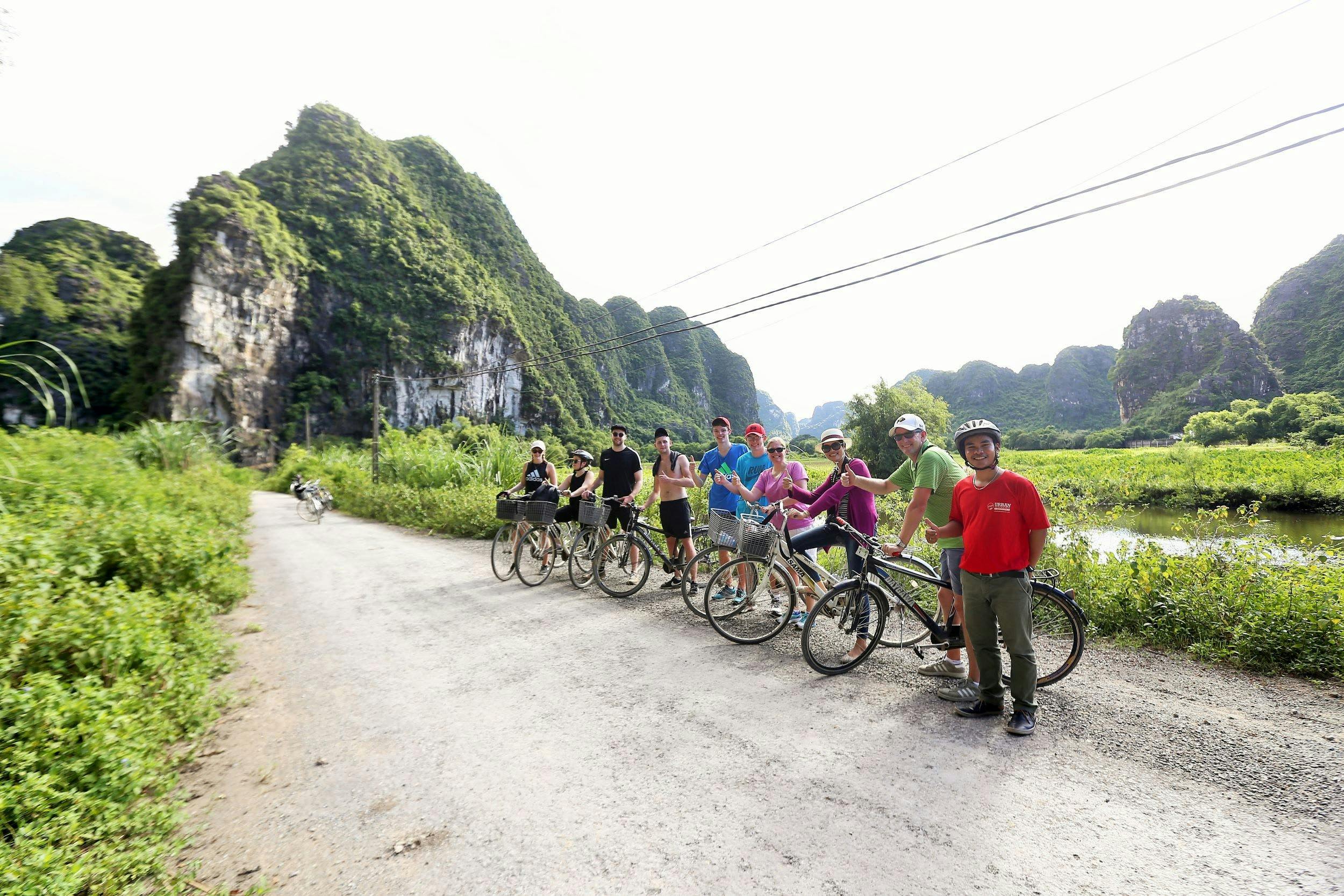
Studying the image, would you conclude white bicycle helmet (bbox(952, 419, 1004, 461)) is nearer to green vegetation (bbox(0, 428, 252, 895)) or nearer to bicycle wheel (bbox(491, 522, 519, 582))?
green vegetation (bbox(0, 428, 252, 895))

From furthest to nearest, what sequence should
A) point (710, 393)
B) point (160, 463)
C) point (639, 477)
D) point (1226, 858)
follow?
point (710, 393)
point (160, 463)
point (639, 477)
point (1226, 858)

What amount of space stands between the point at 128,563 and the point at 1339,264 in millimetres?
112364

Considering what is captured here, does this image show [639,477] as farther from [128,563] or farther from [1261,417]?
[1261,417]

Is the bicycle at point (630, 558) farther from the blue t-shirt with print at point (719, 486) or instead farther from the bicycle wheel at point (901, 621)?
the bicycle wheel at point (901, 621)

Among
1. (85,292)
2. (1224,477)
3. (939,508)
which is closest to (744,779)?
(939,508)

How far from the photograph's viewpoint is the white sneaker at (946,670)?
12.8 feet

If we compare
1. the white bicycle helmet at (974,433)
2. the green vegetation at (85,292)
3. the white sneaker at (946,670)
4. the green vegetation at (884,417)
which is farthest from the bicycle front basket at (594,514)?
the green vegetation at (85,292)

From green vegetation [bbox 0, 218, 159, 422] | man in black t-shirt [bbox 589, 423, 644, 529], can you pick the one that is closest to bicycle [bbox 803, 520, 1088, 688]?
man in black t-shirt [bbox 589, 423, 644, 529]

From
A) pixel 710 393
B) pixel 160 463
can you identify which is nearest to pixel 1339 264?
pixel 710 393

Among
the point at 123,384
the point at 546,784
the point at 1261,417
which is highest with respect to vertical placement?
the point at 123,384

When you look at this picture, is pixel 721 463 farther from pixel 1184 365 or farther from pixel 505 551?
pixel 1184 365

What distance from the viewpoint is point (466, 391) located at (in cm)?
6850

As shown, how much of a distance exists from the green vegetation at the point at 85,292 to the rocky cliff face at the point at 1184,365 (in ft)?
353

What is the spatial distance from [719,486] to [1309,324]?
3831 inches
